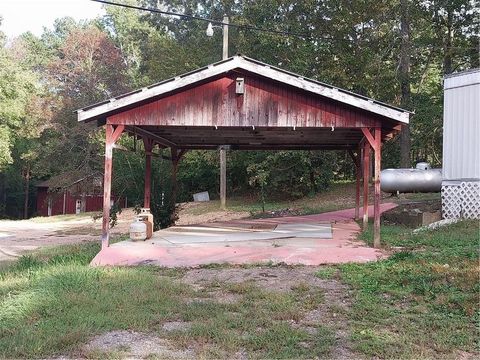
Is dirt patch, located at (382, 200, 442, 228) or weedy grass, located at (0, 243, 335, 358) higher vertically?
dirt patch, located at (382, 200, 442, 228)

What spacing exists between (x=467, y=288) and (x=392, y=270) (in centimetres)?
128

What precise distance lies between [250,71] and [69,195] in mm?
30335

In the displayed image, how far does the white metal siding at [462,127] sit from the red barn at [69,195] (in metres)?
24.0

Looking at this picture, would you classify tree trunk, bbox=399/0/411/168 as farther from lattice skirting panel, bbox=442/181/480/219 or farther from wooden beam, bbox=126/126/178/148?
wooden beam, bbox=126/126/178/148

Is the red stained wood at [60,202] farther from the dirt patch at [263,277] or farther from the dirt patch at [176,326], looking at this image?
the dirt patch at [176,326]

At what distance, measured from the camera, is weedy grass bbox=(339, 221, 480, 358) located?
422 cm

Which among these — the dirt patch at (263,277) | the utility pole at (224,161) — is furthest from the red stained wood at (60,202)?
the dirt patch at (263,277)

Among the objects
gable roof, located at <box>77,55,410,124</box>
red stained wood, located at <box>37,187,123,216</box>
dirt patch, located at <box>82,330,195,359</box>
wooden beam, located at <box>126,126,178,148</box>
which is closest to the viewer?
dirt patch, located at <box>82,330,195,359</box>

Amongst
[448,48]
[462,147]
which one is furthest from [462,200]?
[448,48]

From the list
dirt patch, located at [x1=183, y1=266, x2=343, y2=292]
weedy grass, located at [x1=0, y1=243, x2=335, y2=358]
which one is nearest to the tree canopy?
dirt patch, located at [x1=183, y1=266, x2=343, y2=292]

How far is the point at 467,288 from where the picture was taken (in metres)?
5.70

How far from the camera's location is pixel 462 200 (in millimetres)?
11500

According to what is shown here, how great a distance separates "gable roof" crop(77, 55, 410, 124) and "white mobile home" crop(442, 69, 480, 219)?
9.75 feet

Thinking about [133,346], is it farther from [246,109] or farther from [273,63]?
[273,63]
